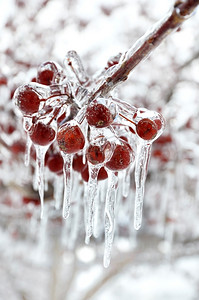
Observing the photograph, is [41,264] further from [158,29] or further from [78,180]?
[158,29]

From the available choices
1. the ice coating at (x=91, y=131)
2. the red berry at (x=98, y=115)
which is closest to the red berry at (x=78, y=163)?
the ice coating at (x=91, y=131)

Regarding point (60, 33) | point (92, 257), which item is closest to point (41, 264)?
point (92, 257)

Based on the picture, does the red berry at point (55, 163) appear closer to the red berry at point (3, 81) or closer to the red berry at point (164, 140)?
the red berry at point (3, 81)

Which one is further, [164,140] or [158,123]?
[164,140]

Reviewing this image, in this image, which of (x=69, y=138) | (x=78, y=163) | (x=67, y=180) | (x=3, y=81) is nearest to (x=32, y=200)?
(x=3, y=81)

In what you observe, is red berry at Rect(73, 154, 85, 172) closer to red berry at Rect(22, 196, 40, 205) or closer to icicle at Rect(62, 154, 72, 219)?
icicle at Rect(62, 154, 72, 219)

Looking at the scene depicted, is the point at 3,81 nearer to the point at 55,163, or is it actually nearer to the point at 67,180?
the point at 55,163

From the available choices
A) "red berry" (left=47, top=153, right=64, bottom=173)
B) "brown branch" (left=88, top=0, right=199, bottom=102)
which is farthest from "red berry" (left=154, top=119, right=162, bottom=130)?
"red berry" (left=47, top=153, right=64, bottom=173)
